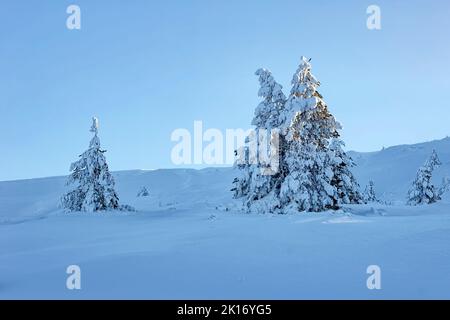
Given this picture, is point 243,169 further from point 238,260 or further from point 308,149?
point 238,260

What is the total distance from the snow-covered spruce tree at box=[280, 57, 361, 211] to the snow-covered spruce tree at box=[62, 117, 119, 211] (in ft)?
38.6

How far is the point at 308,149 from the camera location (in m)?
20.7

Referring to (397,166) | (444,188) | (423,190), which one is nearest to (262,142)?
(423,190)

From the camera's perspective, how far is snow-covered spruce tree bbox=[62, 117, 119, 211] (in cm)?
2619

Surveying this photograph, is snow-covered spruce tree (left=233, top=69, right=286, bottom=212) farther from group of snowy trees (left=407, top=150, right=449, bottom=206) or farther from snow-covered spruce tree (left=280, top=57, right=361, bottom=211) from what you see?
group of snowy trees (left=407, top=150, right=449, bottom=206)

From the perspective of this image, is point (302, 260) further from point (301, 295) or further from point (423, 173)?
point (423, 173)

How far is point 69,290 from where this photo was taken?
21.1ft

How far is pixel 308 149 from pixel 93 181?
45.6ft

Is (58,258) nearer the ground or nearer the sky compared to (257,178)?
nearer the ground

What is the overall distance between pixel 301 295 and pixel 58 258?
5.12 metres

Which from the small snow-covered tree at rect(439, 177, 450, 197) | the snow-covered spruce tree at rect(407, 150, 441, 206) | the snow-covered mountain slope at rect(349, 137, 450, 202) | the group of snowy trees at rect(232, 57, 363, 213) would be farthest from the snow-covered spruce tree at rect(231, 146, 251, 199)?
the snow-covered mountain slope at rect(349, 137, 450, 202)

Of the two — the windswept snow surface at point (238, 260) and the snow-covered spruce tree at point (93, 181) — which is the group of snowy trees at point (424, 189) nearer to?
the snow-covered spruce tree at point (93, 181)

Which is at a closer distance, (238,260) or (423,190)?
(238,260)
